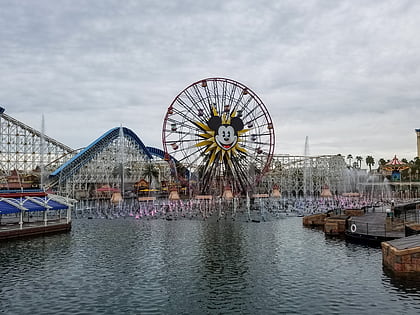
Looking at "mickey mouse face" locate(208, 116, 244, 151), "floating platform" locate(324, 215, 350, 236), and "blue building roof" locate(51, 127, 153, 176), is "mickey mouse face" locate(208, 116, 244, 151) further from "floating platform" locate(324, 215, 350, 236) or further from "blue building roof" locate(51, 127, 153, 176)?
"floating platform" locate(324, 215, 350, 236)

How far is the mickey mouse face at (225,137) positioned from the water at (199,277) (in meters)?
30.5

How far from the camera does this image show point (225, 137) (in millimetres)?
63719

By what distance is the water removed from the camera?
16.6m

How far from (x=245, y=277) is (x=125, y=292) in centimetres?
604

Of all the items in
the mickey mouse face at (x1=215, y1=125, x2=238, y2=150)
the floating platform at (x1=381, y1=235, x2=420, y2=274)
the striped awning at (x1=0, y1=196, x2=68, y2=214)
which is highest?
the mickey mouse face at (x1=215, y1=125, x2=238, y2=150)

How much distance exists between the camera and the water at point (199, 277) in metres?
16.6

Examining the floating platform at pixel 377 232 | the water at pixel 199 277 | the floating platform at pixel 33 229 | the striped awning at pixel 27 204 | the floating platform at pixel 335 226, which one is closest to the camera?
the water at pixel 199 277

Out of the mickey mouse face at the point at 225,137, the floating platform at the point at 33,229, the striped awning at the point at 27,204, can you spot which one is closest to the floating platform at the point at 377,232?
the floating platform at the point at 33,229

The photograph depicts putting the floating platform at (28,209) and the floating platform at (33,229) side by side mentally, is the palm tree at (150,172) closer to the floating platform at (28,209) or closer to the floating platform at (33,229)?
the floating platform at (28,209)

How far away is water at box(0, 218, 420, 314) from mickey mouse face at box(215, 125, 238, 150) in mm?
30522

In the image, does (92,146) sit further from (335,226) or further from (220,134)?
(335,226)

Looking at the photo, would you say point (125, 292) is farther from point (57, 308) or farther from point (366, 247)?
point (366, 247)

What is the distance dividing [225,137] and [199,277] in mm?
43905

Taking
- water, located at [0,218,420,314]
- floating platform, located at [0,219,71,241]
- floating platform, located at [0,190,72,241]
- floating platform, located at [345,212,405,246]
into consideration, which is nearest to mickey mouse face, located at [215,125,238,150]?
floating platform, located at [0,190,72,241]
